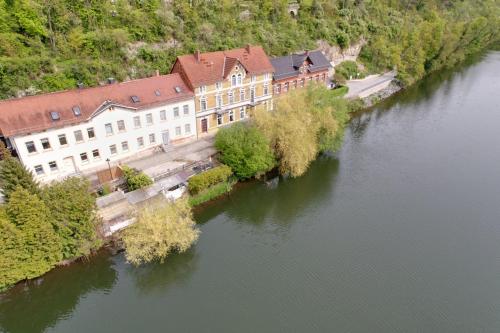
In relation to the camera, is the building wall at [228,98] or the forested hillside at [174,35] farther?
the building wall at [228,98]

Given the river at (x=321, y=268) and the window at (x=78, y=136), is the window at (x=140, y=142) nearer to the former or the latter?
the window at (x=78, y=136)

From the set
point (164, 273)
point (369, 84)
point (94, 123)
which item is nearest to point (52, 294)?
point (164, 273)

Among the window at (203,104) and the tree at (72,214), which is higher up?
the window at (203,104)

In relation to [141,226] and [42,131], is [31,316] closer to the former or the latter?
[141,226]

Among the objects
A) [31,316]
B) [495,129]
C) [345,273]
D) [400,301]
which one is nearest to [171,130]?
[31,316]

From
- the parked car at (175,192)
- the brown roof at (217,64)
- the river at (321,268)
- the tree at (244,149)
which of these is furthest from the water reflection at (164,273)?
the brown roof at (217,64)

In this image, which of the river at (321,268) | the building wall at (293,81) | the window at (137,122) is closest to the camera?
the river at (321,268)

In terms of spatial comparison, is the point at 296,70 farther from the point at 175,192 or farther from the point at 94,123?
the point at 94,123
